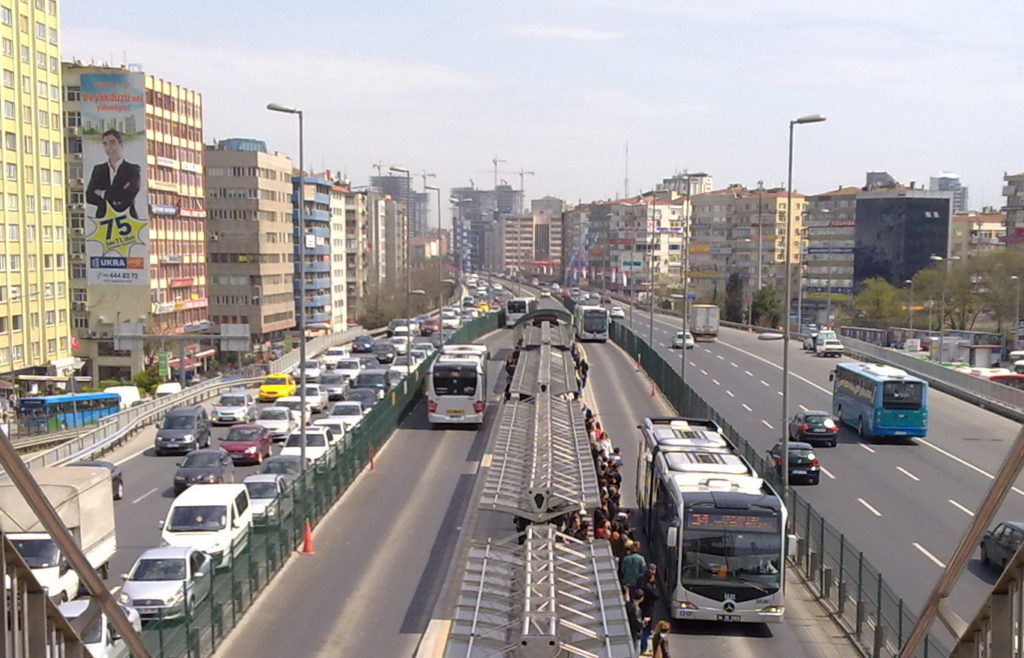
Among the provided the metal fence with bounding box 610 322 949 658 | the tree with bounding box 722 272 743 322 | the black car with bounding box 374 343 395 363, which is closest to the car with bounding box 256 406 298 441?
the metal fence with bounding box 610 322 949 658

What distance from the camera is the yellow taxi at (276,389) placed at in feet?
175

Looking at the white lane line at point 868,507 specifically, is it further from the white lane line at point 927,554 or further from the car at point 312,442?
the car at point 312,442

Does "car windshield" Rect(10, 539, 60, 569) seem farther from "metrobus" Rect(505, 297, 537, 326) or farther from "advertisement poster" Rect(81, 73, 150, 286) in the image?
"metrobus" Rect(505, 297, 537, 326)

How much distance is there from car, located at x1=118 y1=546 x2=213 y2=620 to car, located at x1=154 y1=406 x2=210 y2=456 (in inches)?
748

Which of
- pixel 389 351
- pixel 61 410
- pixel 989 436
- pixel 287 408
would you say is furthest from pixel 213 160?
pixel 989 436

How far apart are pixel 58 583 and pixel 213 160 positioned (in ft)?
294

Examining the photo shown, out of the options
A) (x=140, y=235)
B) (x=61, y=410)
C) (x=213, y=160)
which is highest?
(x=213, y=160)

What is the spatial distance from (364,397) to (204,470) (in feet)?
50.9

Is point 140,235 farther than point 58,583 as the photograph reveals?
Yes

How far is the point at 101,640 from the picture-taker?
14445 mm

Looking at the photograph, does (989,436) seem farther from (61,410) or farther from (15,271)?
(15,271)

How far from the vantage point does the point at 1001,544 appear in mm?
21562

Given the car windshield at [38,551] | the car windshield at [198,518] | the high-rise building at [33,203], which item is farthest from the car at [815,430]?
the high-rise building at [33,203]

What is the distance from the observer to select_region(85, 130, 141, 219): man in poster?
234ft
